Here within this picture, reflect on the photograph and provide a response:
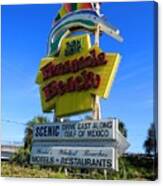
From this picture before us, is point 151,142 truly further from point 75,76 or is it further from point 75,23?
point 75,23

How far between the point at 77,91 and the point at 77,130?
232 mm

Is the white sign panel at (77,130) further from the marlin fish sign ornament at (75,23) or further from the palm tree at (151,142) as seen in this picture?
the marlin fish sign ornament at (75,23)

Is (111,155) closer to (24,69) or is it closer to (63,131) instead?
(63,131)

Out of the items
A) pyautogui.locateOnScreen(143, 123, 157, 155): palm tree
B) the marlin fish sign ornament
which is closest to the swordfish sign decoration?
the marlin fish sign ornament

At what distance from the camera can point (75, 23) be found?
4.36m

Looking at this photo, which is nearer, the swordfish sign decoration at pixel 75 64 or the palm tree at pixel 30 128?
the swordfish sign decoration at pixel 75 64

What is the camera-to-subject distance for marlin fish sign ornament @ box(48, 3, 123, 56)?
4.25m

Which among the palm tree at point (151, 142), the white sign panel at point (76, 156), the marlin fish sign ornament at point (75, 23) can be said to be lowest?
the white sign panel at point (76, 156)

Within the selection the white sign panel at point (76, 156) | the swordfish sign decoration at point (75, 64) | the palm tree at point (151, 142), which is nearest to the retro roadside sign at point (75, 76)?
the swordfish sign decoration at point (75, 64)

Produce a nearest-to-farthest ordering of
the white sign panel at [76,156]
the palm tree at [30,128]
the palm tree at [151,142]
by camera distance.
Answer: the palm tree at [151,142] < the white sign panel at [76,156] < the palm tree at [30,128]

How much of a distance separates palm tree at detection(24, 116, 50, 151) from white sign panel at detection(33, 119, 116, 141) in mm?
25

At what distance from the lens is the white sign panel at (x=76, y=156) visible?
4215 mm

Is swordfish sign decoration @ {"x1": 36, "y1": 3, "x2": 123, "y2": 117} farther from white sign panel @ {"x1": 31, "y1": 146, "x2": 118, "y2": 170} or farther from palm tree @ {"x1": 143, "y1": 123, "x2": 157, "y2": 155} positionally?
palm tree @ {"x1": 143, "y1": 123, "x2": 157, "y2": 155}

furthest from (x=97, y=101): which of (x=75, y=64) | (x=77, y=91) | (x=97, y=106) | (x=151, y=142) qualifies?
(x=151, y=142)
